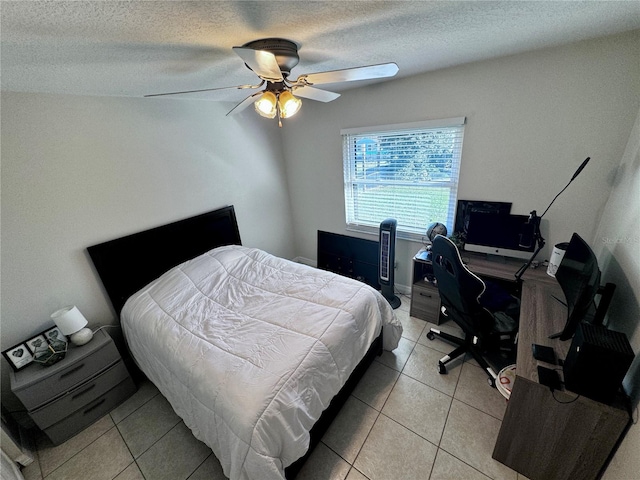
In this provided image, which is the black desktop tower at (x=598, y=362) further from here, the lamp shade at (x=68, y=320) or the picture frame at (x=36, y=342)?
the picture frame at (x=36, y=342)

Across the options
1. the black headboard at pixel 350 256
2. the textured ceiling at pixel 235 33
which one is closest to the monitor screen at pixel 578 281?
the textured ceiling at pixel 235 33

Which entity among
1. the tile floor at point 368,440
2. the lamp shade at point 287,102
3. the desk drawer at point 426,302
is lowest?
the tile floor at point 368,440

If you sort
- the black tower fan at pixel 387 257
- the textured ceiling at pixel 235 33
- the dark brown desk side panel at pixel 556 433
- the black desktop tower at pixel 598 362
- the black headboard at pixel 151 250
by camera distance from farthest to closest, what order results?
the black tower fan at pixel 387 257, the black headboard at pixel 151 250, the dark brown desk side panel at pixel 556 433, the black desktop tower at pixel 598 362, the textured ceiling at pixel 235 33

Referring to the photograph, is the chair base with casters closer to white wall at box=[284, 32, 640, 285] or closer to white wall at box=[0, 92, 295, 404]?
white wall at box=[284, 32, 640, 285]

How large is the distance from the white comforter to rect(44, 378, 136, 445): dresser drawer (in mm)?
272

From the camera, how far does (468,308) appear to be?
1659mm

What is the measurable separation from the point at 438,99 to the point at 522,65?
581mm

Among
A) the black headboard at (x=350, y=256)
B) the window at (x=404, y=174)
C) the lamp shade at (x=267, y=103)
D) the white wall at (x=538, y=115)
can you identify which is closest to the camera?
the lamp shade at (x=267, y=103)

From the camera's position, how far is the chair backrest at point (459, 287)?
1584mm

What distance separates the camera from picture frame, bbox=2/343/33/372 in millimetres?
1602

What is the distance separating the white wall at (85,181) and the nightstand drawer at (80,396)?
427 millimetres

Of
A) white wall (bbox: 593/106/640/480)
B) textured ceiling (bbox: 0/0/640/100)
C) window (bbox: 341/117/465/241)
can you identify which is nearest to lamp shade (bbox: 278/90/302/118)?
textured ceiling (bbox: 0/0/640/100)

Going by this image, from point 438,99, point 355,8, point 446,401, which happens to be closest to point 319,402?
point 446,401

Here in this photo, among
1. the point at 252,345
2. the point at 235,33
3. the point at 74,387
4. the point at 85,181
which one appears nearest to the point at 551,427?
the point at 252,345
